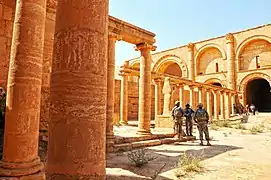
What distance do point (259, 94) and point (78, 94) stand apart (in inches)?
1382

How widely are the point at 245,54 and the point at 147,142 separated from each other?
967 inches

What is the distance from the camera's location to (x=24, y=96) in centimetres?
323

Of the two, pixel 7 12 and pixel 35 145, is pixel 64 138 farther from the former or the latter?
pixel 7 12

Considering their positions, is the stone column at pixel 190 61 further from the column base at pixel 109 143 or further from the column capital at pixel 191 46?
the column base at pixel 109 143

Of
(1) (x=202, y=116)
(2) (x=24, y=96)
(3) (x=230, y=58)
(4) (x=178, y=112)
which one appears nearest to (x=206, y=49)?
(3) (x=230, y=58)

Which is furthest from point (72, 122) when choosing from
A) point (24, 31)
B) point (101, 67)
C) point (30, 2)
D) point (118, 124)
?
point (118, 124)

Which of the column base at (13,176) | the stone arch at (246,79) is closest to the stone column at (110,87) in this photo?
the column base at (13,176)

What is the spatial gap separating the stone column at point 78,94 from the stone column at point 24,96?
69 cm

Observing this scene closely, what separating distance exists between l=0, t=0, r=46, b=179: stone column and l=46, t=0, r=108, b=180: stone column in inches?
27.2

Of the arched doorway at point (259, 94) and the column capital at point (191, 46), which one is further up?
the column capital at point (191, 46)

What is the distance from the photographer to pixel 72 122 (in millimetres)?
2443

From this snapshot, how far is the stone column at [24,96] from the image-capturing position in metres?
3.00

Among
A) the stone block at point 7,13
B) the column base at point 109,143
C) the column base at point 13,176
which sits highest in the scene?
the stone block at point 7,13

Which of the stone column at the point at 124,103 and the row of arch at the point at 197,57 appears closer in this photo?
the stone column at the point at 124,103
